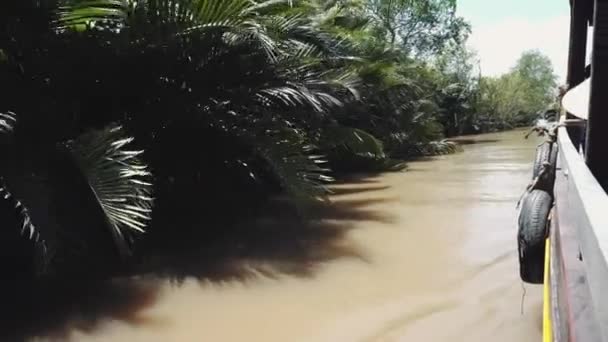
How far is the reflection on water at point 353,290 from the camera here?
412cm

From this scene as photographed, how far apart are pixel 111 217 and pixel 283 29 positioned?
3563mm

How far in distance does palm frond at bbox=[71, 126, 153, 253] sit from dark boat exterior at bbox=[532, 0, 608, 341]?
2798 mm

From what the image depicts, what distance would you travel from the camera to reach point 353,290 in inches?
193

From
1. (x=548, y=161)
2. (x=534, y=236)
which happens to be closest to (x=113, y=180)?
(x=534, y=236)

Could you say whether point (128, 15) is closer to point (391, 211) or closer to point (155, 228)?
point (155, 228)

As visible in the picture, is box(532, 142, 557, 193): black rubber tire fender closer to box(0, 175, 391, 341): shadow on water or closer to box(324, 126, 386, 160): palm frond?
box(0, 175, 391, 341): shadow on water

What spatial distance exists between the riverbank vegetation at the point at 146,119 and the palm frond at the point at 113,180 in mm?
12

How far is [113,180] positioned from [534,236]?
9.56 feet

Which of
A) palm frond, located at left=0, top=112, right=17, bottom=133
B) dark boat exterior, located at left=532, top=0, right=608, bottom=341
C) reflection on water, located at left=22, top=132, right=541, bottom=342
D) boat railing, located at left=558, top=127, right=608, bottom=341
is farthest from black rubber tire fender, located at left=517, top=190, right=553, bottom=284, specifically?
palm frond, located at left=0, top=112, right=17, bottom=133

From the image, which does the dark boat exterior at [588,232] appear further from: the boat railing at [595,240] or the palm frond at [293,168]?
the palm frond at [293,168]

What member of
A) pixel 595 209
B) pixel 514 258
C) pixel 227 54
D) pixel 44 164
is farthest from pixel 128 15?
pixel 595 209

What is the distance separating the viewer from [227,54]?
630 centimetres

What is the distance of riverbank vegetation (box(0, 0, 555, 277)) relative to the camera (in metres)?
4.58

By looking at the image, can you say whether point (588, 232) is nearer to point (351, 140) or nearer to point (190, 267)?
point (190, 267)
